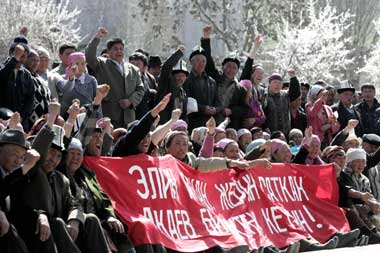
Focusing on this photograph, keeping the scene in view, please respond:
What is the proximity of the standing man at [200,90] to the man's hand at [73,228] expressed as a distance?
5.09 metres

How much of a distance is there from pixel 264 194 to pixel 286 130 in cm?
339

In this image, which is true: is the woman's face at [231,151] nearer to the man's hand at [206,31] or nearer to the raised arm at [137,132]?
the raised arm at [137,132]

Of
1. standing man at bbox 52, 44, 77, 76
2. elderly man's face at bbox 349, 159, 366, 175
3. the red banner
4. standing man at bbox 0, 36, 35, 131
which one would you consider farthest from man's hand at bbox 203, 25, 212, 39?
standing man at bbox 0, 36, 35, 131

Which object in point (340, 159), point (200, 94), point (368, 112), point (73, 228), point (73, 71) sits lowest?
point (368, 112)

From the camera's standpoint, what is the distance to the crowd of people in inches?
317

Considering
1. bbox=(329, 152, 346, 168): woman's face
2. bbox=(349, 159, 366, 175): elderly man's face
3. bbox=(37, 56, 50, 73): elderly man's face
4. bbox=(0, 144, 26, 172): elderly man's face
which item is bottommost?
bbox=(349, 159, 366, 175): elderly man's face

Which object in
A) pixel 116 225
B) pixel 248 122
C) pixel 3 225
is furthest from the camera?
pixel 248 122

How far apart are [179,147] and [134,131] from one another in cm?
94

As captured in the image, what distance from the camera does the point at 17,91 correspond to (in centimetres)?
1039

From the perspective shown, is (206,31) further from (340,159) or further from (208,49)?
(340,159)

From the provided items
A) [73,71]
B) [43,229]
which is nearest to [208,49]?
[73,71]

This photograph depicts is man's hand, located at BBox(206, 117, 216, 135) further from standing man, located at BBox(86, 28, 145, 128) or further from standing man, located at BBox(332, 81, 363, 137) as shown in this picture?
standing man, located at BBox(332, 81, 363, 137)

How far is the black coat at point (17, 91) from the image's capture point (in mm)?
10320

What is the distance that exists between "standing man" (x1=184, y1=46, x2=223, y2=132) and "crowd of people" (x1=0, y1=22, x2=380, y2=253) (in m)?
0.02
